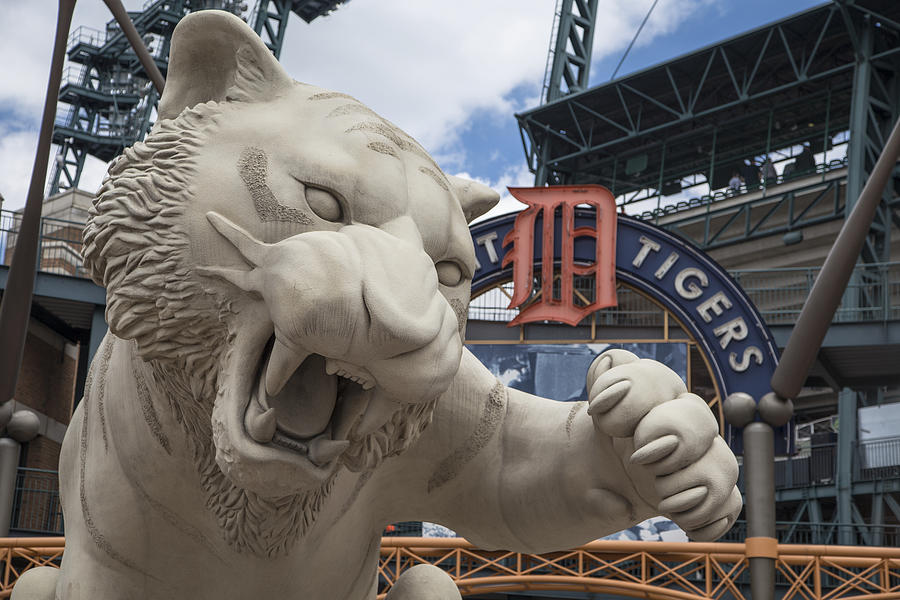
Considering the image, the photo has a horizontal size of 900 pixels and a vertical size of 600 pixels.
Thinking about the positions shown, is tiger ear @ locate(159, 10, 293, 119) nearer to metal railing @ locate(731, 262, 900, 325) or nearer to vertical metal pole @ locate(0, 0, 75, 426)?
vertical metal pole @ locate(0, 0, 75, 426)

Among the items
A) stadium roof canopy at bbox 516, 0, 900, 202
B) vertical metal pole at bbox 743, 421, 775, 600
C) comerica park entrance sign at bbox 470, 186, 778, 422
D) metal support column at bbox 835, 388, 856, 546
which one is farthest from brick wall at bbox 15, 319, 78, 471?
metal support column at bbox 835, 388, 856, 546

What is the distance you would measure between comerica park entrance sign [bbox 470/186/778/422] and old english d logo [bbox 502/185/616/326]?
0.02 metres

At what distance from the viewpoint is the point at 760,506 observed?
11594mm

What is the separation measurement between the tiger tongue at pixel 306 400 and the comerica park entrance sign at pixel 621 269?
1338cm

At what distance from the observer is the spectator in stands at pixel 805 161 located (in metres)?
26.8

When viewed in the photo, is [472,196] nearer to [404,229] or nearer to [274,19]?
[404,229]

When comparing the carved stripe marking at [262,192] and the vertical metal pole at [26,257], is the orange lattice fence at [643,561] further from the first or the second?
the carved stripe marking at [262,192]

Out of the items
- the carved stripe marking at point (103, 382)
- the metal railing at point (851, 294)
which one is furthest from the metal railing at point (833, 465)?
the carved stripe marking at point (103, 382)

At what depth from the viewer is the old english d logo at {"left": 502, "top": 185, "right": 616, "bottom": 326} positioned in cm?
1638

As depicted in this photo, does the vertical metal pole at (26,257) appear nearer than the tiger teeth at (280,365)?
No

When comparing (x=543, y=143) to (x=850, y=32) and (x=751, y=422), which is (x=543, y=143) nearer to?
(x=850, y=32)

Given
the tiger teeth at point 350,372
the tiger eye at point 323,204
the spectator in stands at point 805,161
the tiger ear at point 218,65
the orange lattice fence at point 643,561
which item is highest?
the spectator in stands at point 805,161

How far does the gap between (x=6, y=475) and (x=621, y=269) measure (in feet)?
28.9

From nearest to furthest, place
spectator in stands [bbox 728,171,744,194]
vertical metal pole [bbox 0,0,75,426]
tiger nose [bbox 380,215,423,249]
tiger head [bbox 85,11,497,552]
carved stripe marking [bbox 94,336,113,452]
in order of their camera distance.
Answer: tiger head [bbox 85,11,497,552], tiger nose [bbox 380,215,423,249], carved stripe marking [bbox 94,336,113,452], vertical metal pole [bbox 0,0,75,426], spectator in stands [bbox 728,171,744,194]
